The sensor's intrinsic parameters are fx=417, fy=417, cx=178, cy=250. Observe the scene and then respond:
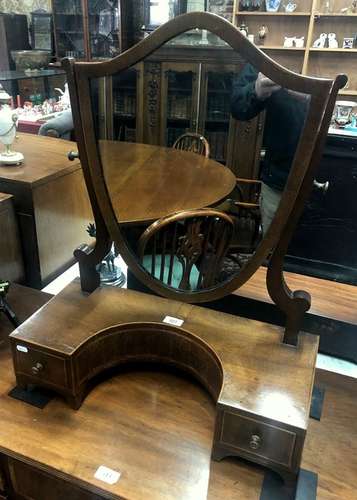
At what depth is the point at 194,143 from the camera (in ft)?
3.14

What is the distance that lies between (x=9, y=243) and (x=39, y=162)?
37 centimetres

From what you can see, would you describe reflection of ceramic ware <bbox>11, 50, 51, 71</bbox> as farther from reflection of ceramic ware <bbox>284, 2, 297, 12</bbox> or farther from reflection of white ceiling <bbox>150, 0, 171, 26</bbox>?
reflection of ceramic ware <bbox>284, 2, 297, 12</bbox>

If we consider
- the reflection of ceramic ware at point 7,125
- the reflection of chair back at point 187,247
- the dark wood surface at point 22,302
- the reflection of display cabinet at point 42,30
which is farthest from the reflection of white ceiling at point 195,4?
the reflection of display cabinet at point 42,30

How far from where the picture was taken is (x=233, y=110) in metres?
0.87

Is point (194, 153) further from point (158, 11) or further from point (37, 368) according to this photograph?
point (158, 11)

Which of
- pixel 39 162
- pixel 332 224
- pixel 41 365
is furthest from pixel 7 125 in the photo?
pixel 332 224

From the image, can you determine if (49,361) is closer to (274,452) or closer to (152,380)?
(152,380)

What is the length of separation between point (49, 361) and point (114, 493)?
293 millimetres

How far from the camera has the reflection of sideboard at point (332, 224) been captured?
239 cm

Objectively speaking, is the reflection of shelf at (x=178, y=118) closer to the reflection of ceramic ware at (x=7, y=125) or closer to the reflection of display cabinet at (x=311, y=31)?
the reflection of ceramic ware at (x=7, y=125)

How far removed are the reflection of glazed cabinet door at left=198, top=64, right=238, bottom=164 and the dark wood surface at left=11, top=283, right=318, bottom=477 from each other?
41 cm

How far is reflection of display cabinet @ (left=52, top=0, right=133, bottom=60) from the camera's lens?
3.50 m

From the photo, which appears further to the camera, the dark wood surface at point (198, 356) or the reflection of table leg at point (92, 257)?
the reflection of table leg at point (92, 257)

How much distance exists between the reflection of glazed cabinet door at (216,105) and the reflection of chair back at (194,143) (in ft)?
0.04
